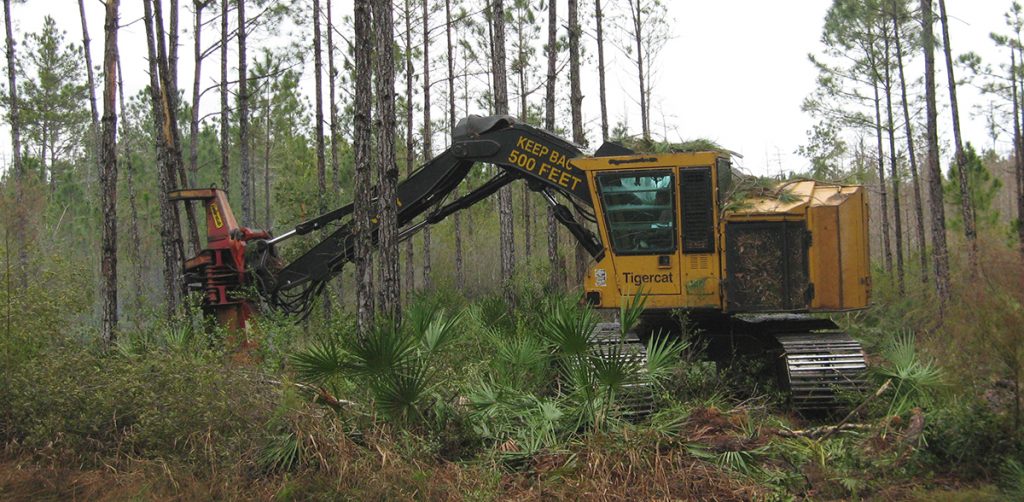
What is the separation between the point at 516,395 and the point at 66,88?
30.0 metres

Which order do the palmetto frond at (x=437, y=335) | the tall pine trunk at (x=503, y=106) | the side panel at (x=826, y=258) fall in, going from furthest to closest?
the tall pine trunk at (x=503, y=106)
the side panel at (x=826, y=258)
the palmetto frond at (x=437, y=335)

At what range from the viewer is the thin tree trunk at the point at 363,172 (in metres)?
10.3

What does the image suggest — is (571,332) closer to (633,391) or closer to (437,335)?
(633,391)

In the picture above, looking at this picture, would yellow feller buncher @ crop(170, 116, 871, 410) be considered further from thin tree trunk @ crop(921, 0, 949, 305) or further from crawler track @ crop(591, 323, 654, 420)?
thin tree trunk @ crop(921, 0, 949, 305)

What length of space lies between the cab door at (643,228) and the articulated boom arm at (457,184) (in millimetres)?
331

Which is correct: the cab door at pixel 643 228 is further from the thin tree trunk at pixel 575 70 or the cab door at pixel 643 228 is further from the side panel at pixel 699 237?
the thin tree trunk at pixel 575 70

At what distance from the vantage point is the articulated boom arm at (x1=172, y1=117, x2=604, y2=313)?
10.8 meters

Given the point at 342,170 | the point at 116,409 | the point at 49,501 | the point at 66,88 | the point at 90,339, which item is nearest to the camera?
the point at 49,501

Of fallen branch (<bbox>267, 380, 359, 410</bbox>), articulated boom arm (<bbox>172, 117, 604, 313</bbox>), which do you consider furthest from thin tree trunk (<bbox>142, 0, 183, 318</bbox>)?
fallen branch (<bbox>267, 380, 359, 410</bbox>)

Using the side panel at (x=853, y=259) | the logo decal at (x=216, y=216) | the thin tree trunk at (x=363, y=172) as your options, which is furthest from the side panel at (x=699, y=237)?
the logo decal at (x=216, y=216)

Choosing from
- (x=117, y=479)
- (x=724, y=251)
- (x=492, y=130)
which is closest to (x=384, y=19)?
(x=492, y=130)

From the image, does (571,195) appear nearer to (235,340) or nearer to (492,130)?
(492,130)

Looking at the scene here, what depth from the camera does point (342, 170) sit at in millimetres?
36125

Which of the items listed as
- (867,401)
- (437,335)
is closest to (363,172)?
(437,335)
